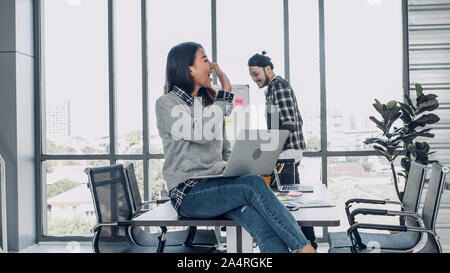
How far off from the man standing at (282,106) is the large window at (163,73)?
0.72 m

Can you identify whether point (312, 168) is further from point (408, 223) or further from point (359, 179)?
point (408, 223)

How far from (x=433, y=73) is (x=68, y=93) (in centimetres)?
367

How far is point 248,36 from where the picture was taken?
442 centimetres

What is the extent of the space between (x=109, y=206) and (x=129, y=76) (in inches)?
94.1

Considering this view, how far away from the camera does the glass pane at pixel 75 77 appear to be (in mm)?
4559

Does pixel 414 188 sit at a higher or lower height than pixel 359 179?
higher

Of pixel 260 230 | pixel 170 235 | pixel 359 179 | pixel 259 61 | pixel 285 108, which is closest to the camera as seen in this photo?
pixel 260 230

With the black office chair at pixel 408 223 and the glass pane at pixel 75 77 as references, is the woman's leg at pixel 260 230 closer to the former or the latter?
the black office chair at pixel 408 223

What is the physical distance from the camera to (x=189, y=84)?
2064 mm

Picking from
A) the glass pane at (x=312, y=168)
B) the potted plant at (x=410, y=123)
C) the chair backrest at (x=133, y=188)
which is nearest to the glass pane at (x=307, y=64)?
the glass pane at (x=312, y=168)

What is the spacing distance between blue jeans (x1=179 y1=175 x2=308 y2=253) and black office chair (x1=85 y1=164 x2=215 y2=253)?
1.84 ft

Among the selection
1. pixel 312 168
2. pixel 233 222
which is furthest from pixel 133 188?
pixel 312 168

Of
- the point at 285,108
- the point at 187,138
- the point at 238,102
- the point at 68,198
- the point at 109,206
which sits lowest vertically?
the point at 68,198

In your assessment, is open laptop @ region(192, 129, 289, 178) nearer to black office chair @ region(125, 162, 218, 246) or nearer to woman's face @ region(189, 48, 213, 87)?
woman's face @ region(189, 48, 213, 87)
